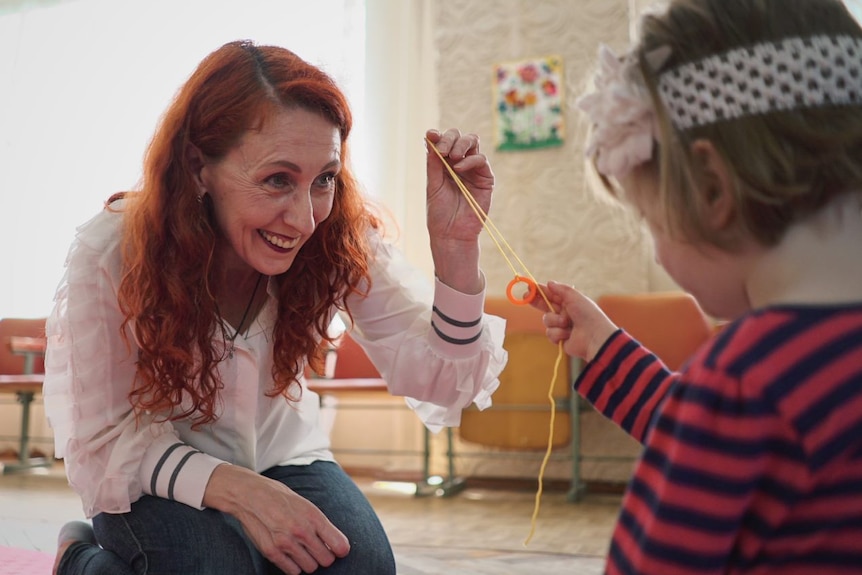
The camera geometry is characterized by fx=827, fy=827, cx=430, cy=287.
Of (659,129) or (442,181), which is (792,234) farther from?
(442,181)

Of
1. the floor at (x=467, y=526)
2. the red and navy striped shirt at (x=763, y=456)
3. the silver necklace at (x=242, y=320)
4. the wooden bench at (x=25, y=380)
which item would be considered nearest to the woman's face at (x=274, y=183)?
the silver necklace at (x=242, y=320)

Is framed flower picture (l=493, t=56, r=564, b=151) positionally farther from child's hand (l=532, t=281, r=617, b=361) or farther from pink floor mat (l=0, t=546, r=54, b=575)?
child's hand (l=532, t=281, r=617, b=361)

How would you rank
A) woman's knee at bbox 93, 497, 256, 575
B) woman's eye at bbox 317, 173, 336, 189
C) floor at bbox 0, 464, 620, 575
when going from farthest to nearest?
floor at bbox 0, 464, 620, 575
woman's eye at bbox 317, 173, 336, 189
woman's knee at bbox 93, 497, 256, 575

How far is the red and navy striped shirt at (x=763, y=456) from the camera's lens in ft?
1.92

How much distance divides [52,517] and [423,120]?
7.82 ft

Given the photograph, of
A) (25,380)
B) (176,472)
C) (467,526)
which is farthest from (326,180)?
(25,380)

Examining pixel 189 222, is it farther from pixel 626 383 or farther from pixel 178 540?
pixel 626 383

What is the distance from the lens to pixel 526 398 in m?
3.24

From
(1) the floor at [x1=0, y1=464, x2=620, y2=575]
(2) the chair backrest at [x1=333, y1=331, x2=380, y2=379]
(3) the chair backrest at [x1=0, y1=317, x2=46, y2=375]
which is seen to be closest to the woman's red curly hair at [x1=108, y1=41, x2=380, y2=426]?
(1) the floor at [x1=0, y1=464, x2=620, y2=575]

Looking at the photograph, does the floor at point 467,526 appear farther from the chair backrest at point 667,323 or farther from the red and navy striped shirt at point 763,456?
the red and navy striped shirt at point 763,456

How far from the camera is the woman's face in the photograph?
49.6 inches

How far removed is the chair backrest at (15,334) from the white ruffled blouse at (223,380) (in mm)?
3490

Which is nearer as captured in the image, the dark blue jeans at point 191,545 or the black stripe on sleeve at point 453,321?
the dark blue jeans at point 191,545

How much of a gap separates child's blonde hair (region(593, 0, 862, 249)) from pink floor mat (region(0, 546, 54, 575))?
1.69 metres
